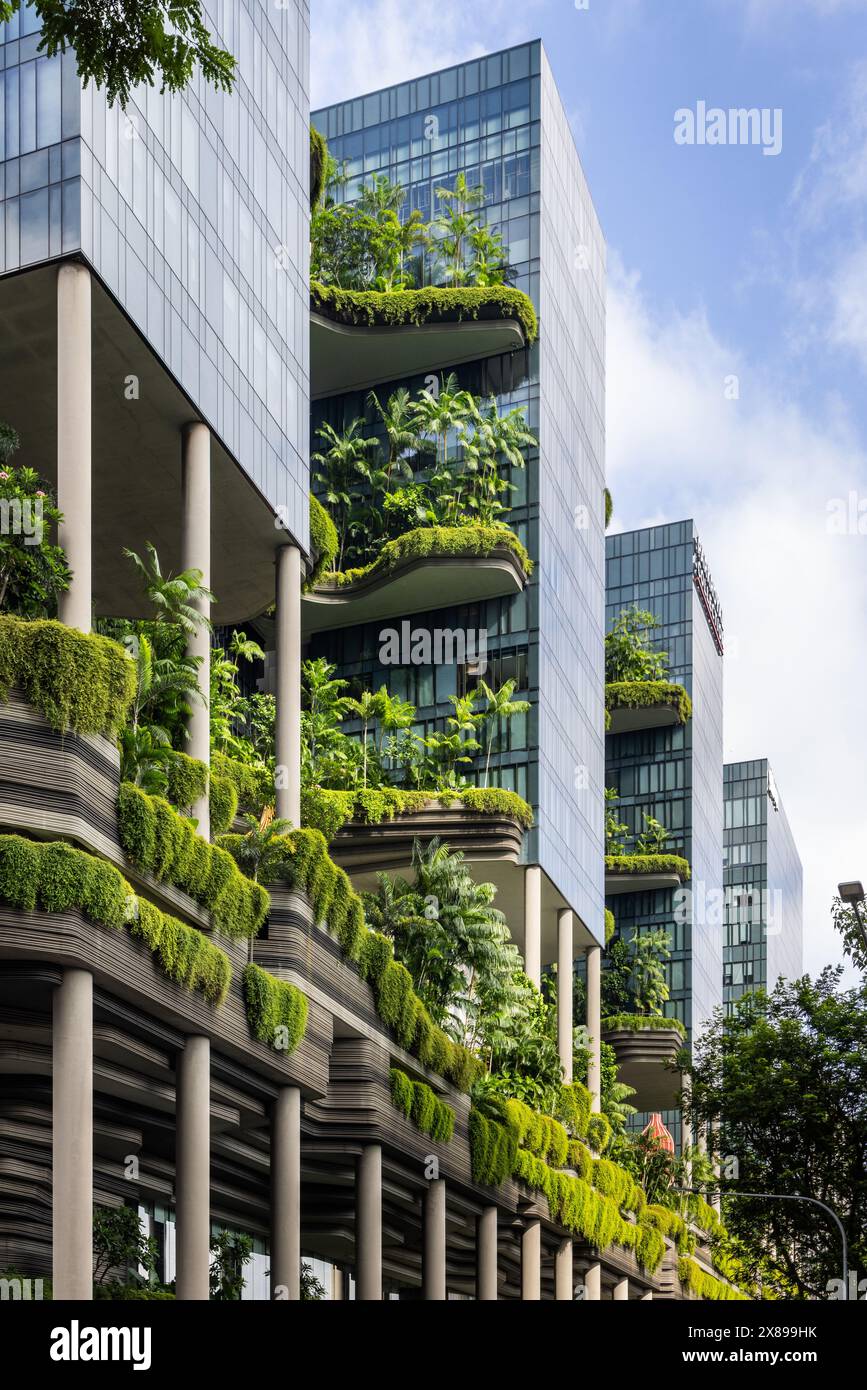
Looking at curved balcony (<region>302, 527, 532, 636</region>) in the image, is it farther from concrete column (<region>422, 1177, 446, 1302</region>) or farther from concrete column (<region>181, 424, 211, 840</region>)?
concrete column (<region>181, 424, 211, 840</region>)

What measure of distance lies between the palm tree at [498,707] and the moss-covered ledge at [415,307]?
1293 centimetres

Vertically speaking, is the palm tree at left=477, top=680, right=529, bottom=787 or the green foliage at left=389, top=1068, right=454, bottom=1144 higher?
the palm tree at left=477, top=680, right=529, bottom=787

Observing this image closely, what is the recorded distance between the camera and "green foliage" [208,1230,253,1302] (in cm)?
4388

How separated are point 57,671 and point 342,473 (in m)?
42.7

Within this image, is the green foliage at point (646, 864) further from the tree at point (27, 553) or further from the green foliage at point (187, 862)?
the tree at point (27, 553)

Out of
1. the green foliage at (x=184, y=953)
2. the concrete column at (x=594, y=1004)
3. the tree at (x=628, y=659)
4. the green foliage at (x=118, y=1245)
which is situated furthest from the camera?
the tree at (x=628, y=659)

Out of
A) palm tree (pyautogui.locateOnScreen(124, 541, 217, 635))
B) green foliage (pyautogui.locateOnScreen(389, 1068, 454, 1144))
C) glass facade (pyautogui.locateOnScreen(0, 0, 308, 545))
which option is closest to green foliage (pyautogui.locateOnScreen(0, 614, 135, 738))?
palm tree (pyautogui.locateOnScreen(124, 541, 217, 635))

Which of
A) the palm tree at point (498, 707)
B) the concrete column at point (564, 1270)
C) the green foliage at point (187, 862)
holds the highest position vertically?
the palm tree at point (498, 707)

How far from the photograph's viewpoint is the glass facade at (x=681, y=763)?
99.8 metres

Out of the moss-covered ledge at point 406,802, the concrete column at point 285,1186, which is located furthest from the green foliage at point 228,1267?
the moss-covered ledge at point 406,802

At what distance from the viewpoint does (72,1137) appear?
91.1 ft

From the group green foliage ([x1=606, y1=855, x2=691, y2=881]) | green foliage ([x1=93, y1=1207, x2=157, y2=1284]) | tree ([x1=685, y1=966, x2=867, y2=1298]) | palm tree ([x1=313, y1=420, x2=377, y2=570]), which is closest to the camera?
green foliage ([x1=93, y1=1207, x2=157, y2=1284])

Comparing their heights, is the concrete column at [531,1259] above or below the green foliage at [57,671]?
below

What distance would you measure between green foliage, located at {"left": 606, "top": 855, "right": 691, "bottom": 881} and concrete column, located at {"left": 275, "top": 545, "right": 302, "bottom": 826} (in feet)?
168
